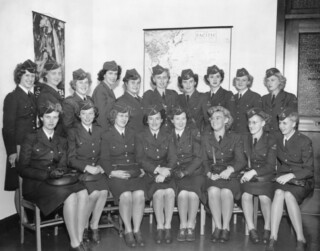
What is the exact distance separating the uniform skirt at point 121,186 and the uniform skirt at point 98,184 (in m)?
0.04

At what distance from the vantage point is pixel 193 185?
3695 millimetres

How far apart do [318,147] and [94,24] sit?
10.2 ft

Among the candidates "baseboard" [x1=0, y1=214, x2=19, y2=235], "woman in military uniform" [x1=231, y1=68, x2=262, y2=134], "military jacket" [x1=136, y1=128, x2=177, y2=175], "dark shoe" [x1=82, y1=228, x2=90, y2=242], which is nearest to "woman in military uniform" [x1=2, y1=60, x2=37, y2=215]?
"baseboard" [x1=0, y1=214, x2=19, y2=235]

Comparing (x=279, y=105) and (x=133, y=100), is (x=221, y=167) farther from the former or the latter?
(x=133, y=100)

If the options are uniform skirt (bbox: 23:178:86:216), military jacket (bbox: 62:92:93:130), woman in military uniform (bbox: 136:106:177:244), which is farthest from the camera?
military jacket (bbox: 62:92:93:130)

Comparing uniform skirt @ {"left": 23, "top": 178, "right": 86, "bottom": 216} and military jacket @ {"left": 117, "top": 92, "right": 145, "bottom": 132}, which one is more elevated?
military jacket @ {"left": 117, "top": 92, "right": 145, "bottom": 132}

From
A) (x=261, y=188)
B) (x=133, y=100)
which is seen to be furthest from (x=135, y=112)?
(x=261, y=188)

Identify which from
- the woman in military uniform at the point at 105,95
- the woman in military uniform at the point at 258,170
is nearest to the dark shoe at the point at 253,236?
the woman in military uniform at the point at 258,170

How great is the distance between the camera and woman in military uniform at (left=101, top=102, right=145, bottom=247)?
3566mm

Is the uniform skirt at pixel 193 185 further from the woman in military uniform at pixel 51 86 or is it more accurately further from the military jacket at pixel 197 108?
the woman in military uniform at pixel 51 86

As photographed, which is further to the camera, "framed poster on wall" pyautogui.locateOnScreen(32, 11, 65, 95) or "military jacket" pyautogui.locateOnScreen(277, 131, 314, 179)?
"framed poster on wall" pyautogui.locateOnScreen(32, 11, 65, 95)

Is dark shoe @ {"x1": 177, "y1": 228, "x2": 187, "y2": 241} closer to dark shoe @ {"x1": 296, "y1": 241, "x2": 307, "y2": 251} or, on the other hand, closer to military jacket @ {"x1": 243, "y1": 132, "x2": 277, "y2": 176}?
military jacket @ {"x1": 243, "y1": 132, "x2": 277, "y2": 176}

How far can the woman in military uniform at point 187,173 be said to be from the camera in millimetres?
3680

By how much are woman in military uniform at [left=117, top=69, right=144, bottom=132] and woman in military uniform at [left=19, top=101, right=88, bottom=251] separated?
0.92 meters
